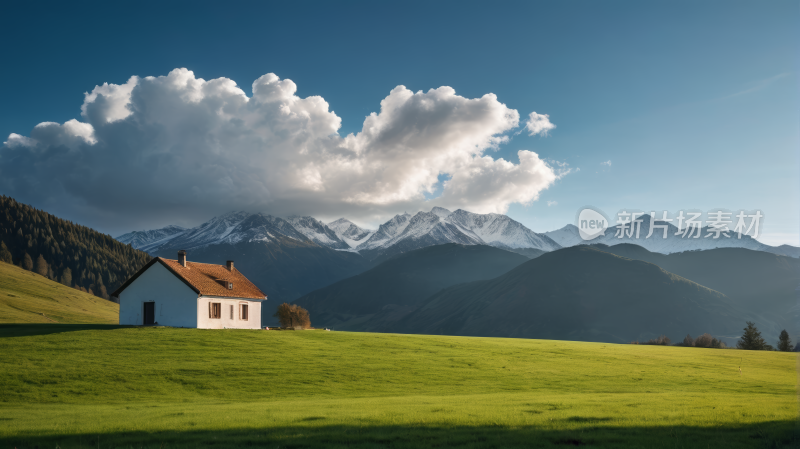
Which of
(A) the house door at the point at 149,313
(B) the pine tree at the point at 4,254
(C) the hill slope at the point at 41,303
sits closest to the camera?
(A) the house door at the point at 149,313

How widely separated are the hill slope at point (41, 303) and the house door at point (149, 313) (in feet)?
116

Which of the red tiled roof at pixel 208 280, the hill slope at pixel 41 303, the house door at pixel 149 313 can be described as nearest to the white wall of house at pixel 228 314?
the red tiled roof at pixel 208 280

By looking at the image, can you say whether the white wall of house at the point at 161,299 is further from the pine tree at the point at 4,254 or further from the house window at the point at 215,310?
the pine tree at the point at 4,254

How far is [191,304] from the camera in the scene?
5816 centimetres

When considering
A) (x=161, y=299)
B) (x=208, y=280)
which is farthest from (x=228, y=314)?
(x=161, y=299)

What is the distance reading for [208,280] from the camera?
2478 inches

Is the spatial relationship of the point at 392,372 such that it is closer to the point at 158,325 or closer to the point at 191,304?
the point at 191,304

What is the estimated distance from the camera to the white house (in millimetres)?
58406

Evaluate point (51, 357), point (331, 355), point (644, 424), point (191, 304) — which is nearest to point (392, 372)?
point (331, 355)

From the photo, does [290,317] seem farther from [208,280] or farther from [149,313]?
[149,313]

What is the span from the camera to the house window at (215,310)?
59.6 meters

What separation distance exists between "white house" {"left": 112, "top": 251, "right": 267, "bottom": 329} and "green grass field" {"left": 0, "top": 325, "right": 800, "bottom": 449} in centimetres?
565

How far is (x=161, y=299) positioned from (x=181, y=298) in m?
3.21

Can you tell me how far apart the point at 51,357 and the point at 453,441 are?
37.6 metres
